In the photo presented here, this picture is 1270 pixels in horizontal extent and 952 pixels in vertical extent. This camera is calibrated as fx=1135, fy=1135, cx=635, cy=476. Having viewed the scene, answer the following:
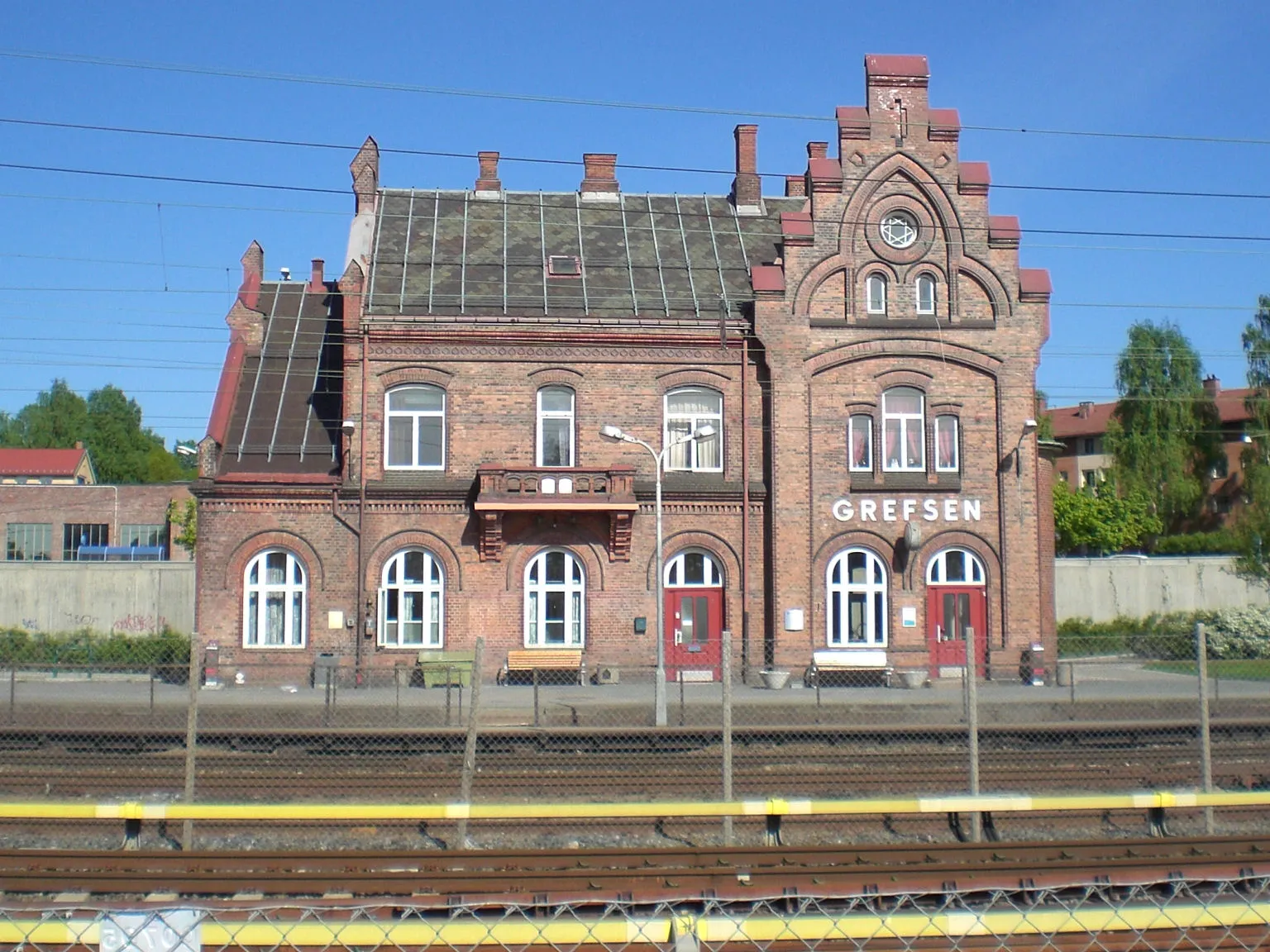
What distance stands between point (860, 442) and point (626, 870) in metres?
20.4

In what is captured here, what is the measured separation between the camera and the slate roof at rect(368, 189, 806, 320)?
30.0m

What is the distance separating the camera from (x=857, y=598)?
29.0 m

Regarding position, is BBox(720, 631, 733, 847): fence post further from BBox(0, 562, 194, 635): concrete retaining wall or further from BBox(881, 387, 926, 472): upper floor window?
BBox(0, 562, 194, 635): concrete retaining wall

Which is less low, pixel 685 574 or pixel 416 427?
pixel 416 427

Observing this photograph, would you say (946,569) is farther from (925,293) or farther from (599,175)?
(599,175)

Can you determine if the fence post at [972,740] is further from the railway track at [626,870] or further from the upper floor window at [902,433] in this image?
the upper floor window at [902,433]

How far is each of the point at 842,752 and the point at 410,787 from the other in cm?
657

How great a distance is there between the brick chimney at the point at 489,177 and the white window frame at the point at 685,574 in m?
13.6

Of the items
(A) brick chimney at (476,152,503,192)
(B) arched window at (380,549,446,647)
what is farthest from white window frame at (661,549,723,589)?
(A) brick chimney at (476,152,503,192)

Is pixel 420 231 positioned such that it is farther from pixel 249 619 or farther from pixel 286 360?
pixel 249 619

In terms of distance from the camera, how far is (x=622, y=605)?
93.4ft

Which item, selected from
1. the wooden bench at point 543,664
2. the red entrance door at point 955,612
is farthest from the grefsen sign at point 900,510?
the wooden bench at point 543,664

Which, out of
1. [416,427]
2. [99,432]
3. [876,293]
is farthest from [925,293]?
[99,432]

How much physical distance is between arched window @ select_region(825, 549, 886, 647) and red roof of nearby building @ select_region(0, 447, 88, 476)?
224ft
